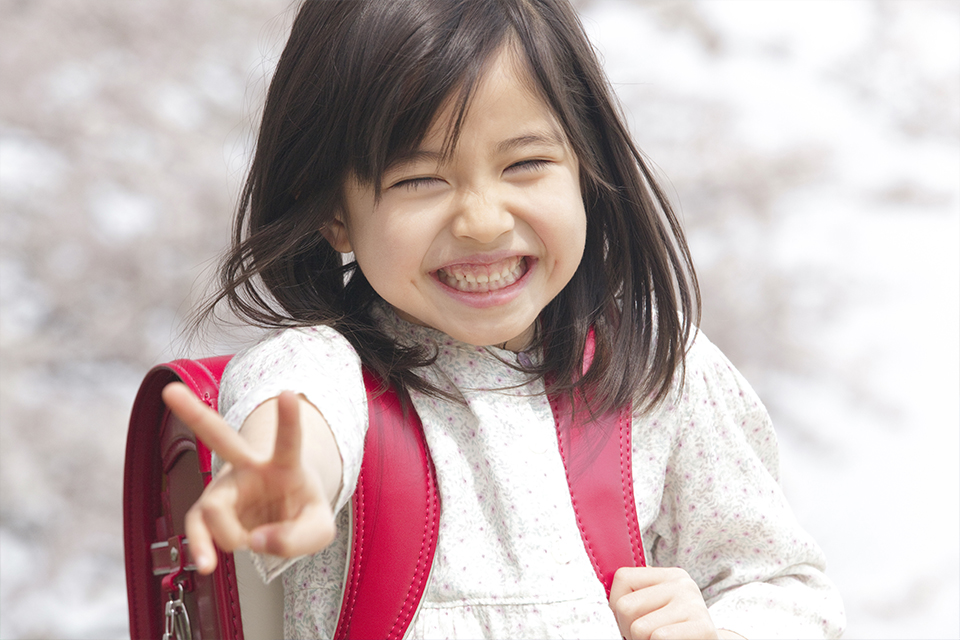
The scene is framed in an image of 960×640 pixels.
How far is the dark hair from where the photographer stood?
0.62 meters

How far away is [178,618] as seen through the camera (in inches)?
27.2

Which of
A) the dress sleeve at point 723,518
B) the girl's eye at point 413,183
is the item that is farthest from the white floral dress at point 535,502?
the girl's eye at point 413,183

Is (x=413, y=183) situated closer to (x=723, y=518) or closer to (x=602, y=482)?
(x=602, y=482)

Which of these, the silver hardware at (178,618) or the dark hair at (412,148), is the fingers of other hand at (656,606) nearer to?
the dark hair at (412,148)

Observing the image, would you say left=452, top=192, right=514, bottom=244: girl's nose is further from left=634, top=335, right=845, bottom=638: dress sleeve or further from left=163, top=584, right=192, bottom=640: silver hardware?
left=163, top=584, right=192, bottom=640: silver hardware

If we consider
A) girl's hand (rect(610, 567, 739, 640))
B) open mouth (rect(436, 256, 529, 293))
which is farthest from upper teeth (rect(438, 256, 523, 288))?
girl's hand (rect(610, 567, 739, 640))

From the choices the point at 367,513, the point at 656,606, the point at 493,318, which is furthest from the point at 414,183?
the point at 656,606

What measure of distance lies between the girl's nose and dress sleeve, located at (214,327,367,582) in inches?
4.2

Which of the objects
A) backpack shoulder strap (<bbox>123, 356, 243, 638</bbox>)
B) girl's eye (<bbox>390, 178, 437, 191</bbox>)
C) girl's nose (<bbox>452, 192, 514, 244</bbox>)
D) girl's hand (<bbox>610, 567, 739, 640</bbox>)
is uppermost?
girl's eye (<bbox>390, 178, 437, 191</bbox>)

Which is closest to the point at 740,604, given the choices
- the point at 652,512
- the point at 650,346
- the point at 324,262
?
the point at 652,512

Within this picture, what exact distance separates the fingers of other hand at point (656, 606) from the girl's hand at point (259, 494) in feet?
0.92

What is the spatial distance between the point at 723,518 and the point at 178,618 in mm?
396

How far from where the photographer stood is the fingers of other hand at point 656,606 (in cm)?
65

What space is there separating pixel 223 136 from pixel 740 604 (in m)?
0.76
